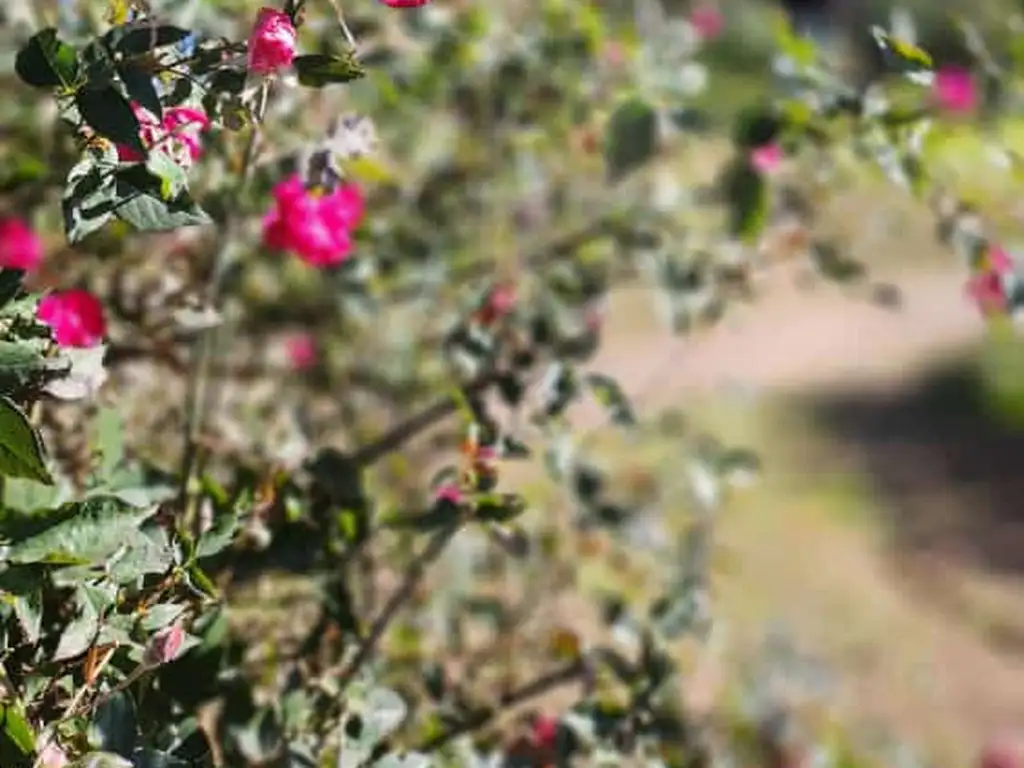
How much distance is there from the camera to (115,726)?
3.42ft

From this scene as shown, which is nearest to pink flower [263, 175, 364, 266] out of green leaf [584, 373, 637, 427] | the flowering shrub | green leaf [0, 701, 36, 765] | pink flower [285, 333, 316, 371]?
the flowering shrub

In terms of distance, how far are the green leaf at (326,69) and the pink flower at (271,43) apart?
0.09 feet

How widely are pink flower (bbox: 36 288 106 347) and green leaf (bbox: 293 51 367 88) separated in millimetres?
443

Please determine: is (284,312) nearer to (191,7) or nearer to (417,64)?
(417,64)

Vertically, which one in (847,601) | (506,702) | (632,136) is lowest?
(847,601)

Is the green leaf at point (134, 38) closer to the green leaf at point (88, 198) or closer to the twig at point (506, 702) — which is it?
the green leaf at point (88, 198)

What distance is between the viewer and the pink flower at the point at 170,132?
103 centimetres

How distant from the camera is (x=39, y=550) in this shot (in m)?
1.06

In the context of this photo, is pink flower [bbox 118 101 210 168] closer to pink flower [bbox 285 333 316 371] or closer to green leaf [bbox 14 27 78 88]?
green leaf [bbox 14 27 78 88]

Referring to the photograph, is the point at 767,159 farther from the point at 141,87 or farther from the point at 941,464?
the point at 941,464

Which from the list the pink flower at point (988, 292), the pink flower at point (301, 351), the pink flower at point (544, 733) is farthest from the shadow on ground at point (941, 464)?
the pink flower at point (544, 733)

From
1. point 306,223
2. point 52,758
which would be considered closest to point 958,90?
point 306,223

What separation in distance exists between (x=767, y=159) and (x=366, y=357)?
0.78 metres

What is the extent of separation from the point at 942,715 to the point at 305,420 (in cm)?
189
